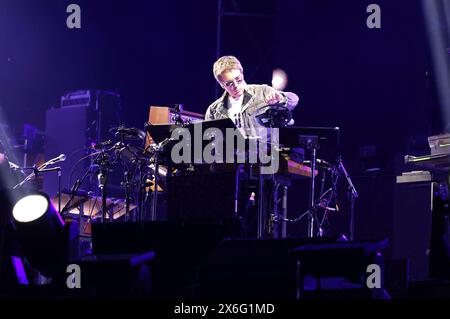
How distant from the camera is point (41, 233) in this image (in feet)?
14.5

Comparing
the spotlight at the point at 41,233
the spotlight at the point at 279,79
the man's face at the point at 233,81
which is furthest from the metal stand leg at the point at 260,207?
the spotlight at the point at 279,79

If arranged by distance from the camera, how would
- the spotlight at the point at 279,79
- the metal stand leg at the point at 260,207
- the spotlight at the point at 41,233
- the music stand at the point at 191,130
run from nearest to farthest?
the spotlight at the point at 41,233
the music stand at the point at 191,130
the metal stand leg at the point at 260,207
the spotlight at the point at 279,79

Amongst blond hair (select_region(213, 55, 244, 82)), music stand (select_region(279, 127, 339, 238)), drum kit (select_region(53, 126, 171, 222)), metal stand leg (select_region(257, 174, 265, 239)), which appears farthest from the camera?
blond hair (select_region(213, 55, 244, 82))

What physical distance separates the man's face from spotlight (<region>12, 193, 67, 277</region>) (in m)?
2.72

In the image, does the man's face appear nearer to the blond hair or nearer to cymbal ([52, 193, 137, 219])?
the blond hair

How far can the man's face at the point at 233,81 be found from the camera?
22.4ft

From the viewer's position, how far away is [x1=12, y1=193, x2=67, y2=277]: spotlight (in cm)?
441

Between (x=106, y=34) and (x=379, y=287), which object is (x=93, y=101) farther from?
(x=379, y=287)

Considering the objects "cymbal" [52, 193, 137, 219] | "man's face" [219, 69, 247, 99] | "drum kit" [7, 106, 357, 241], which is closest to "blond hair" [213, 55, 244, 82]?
"man's face" [219, 69, 247, 99]

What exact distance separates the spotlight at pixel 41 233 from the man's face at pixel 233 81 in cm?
272

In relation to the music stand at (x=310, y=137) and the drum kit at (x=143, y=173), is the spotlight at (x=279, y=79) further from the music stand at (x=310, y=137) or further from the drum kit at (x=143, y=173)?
the music stand at (x=310, y=137)

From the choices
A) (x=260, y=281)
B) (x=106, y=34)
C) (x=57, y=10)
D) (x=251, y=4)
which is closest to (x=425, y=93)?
(x=251, y=4)

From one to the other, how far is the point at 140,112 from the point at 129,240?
533 centimetres

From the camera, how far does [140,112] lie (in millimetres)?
10438
